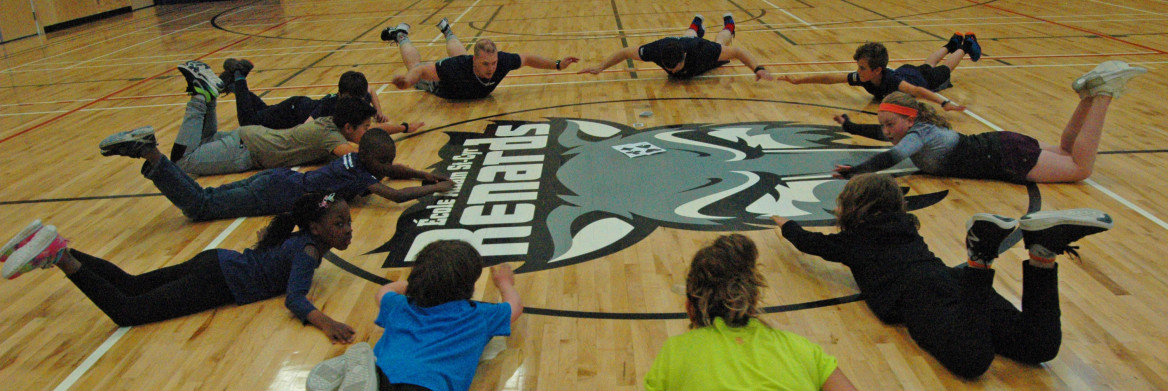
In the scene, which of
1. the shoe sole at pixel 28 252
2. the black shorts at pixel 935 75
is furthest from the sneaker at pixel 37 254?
the black shorts at pixel 935 75

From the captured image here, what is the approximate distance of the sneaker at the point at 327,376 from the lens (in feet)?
8.18

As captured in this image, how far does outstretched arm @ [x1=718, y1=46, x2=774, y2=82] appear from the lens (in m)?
7.23

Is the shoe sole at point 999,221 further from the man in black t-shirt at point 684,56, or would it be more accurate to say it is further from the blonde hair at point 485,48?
the blonde hair at point 485,48

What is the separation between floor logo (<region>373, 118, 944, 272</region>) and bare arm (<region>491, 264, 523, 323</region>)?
446 mm

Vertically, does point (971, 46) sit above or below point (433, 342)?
above

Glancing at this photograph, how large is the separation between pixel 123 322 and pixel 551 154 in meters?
2.89

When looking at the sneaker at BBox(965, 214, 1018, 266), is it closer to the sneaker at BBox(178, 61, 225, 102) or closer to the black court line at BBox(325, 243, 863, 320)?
the black court line at BBox(325, 243, 863, 320)

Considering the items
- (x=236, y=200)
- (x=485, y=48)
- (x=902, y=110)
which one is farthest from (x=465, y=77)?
(x=902, y=110)

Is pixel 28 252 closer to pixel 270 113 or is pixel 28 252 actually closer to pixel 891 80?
pixel 270 113

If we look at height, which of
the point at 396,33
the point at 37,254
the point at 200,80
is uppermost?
the point at 200,80

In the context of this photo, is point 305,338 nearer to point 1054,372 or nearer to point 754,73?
point 1054,372

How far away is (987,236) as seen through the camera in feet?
9.16

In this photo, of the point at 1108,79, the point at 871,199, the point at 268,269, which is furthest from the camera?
the point at 1108,79

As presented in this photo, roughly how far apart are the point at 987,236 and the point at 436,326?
2047 mm
